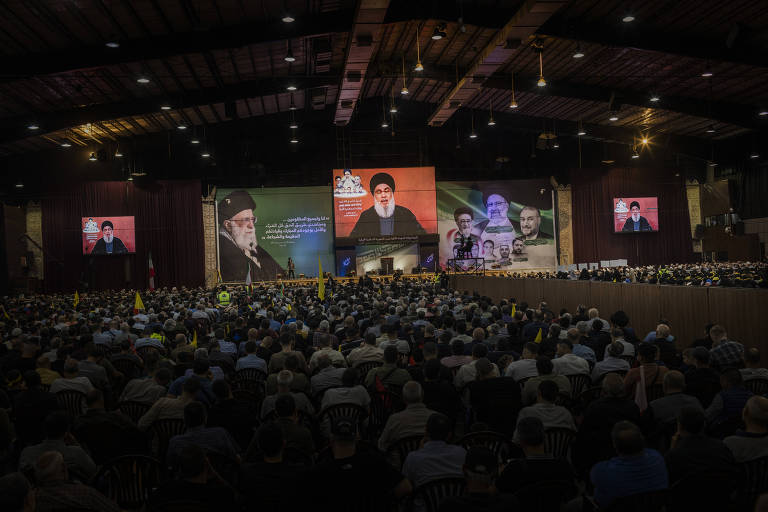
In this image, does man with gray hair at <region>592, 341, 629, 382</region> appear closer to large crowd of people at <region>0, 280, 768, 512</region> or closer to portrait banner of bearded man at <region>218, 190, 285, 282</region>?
large crowd of people at <region>0, 280, 768, 512</region>

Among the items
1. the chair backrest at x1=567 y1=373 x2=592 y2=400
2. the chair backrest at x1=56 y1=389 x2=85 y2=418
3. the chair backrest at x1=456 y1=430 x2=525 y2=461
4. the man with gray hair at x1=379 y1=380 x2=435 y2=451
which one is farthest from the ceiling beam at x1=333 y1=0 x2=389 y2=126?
the chair backrest at x1=456 y1=430 x2=525 y2=461

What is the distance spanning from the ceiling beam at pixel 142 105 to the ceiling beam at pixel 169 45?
4312mm

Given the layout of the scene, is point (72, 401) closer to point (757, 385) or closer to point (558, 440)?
point (558, 440)

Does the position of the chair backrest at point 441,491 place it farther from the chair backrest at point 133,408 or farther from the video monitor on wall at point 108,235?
the video monitor on wall at point 108,235

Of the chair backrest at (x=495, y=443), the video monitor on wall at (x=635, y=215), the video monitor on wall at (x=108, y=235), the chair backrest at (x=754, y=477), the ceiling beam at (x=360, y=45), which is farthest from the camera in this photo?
the video monitor on wall at (x=635, y=215)

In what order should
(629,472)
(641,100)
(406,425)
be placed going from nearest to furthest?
(629,472) → (406,425) → (641,100)

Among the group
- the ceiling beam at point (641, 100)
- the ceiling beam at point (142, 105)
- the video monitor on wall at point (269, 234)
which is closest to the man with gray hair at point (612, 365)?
the ceiling beam at point (142, 105)

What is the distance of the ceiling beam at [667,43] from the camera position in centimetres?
1508

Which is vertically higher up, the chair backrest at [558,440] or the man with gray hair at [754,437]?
the man with gray hair at [754,437]

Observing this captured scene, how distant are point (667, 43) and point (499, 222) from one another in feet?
42.1

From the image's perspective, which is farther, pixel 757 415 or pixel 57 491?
pixel 757 415

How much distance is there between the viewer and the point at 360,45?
14.6m

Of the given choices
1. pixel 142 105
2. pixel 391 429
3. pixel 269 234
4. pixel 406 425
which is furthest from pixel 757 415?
pixel 269 234

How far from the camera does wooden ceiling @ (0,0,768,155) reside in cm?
1327
